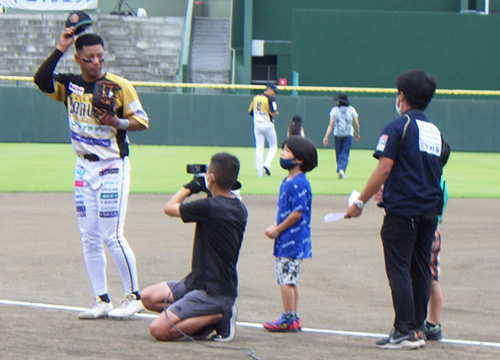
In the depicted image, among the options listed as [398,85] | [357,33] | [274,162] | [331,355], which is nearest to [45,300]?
[331,355]

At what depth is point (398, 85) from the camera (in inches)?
214

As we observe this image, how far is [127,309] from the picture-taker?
236 inches

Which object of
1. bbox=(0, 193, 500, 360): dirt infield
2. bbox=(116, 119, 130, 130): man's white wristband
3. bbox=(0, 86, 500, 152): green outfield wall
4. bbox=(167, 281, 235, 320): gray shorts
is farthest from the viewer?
bbox=(0, 86, 500, 152): green outfield wall

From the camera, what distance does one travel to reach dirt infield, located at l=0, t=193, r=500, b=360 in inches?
202

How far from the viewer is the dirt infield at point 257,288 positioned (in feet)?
16.8

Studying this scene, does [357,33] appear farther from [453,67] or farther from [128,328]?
[128,328]

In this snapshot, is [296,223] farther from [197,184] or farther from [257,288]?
[257,288]

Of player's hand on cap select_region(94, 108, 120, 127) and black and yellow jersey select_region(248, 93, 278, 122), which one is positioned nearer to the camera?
player's hand on cap select_region(94, 108, 120, 127)

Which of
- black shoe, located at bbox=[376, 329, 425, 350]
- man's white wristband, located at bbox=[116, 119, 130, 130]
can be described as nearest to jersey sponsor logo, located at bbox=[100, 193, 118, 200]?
man's white wristband, located at bbox=[116, 119, 130, 130]

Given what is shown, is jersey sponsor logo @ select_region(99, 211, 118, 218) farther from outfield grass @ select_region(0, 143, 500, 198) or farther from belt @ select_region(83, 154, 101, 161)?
outfield grass @ select_region(0, 143, 500, 198)

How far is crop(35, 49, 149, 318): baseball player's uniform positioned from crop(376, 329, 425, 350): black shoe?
77.8 inches

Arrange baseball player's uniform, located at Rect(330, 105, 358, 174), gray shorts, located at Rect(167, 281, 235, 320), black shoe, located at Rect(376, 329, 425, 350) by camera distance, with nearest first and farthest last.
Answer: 1. black shoe, located at Rect(376, 329, 425, 350)
2. gray shorts, located at Rect(167, 281, 235, 320)
3. baseball player's uniform, located at Rect(330, 105, 358, 174)

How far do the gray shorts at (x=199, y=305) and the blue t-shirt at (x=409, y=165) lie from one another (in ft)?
4.13

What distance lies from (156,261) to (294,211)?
2.92 metres
